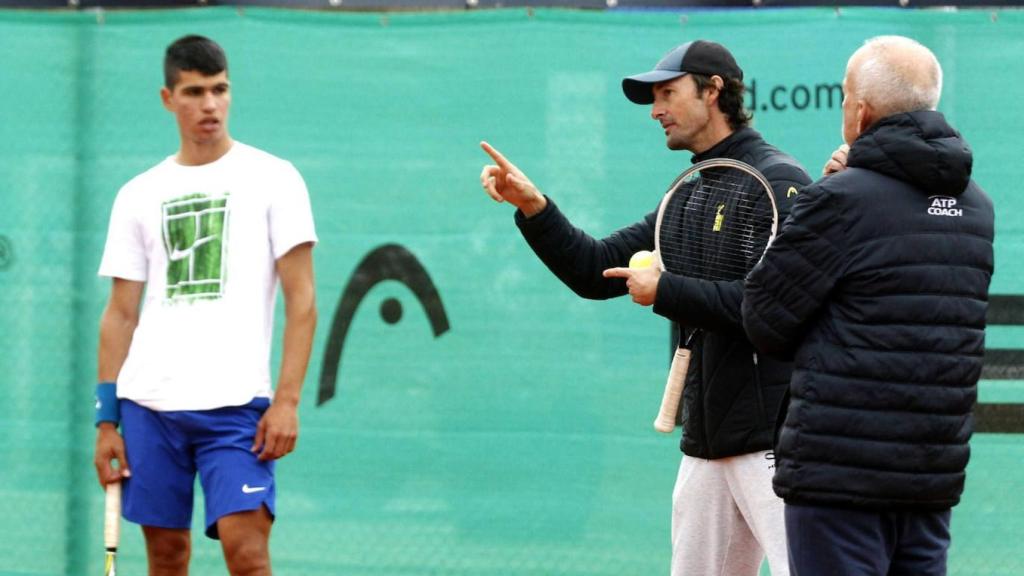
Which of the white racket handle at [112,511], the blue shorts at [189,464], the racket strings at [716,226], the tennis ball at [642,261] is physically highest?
the racket strings at [716,226]

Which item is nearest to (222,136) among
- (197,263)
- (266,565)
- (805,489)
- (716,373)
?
(197,263)

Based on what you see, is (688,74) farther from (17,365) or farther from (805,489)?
(17,365)

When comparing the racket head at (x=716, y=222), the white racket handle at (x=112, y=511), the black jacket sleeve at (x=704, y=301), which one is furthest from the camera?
the white racket handle at (x=112, y=511)

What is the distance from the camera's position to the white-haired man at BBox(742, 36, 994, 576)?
3.26 m

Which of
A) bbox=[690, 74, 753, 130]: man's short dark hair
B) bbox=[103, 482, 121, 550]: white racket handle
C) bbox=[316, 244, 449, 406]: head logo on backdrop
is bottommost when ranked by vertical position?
bbox=[103, 482, 121, 550]: white racket handle

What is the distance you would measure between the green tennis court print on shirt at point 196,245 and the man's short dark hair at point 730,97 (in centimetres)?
132

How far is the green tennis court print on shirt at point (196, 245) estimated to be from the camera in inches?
166

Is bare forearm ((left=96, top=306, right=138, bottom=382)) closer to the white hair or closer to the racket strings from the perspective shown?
the racket strings

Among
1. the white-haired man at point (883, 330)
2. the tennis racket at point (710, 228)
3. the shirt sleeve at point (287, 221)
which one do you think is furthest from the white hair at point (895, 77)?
the shirt sleeve at point (287, 221)

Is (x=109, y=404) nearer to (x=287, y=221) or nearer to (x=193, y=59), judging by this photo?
(x=287, y=221)

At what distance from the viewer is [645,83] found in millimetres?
4238

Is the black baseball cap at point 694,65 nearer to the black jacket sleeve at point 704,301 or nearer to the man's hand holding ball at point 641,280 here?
the black jacket sleeve at point 704,301

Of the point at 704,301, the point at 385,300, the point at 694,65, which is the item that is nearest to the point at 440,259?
the point at 385,300

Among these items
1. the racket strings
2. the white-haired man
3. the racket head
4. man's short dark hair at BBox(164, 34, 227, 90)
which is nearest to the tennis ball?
the racket head
